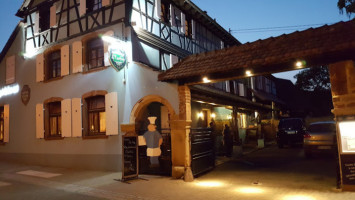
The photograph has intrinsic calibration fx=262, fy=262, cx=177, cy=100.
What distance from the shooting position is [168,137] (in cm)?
866

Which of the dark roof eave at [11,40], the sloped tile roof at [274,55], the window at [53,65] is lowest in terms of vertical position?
the sloped tile roof at [274,55]

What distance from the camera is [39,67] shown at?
41.5ft

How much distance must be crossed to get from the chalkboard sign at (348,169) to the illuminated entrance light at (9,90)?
47.9 ft

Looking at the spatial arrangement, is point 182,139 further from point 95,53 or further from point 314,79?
point 314,79

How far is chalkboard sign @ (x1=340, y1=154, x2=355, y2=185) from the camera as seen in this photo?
5.65 m

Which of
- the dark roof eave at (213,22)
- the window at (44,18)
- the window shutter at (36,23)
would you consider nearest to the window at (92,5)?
the window at (44,18)

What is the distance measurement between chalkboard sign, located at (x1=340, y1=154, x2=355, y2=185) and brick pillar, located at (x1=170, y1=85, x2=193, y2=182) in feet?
12.8

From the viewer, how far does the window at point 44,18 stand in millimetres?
13273

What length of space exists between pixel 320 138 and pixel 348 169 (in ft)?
15.1

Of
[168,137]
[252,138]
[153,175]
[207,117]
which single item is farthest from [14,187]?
[252,138]

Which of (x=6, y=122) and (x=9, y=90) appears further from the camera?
(x=9, y=90)

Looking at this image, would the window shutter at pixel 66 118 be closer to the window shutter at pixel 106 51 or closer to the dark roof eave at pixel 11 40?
the window shutter at pixel 106 51

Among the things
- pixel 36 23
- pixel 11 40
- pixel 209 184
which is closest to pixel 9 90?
pixel 11 40

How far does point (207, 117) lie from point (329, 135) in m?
7.25
